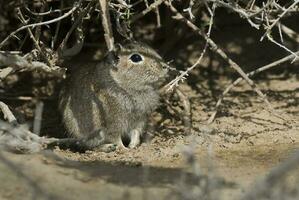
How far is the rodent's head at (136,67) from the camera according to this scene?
6.98 m

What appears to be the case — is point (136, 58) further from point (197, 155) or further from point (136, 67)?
point (197, 155)

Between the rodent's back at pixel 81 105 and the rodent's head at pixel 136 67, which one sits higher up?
the rodent's head at pixel 136 67

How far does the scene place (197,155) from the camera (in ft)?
20.7

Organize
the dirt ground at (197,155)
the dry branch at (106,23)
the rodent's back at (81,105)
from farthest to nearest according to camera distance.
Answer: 1. the rodent's back at (81,105)
2. the dry branch at (106,23)
3. the dirt ground at (197,155)

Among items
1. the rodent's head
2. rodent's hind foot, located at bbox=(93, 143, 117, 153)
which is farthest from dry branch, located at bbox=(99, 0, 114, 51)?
rodent's hind foot, located at bbox=(93, 143, 117, 153)

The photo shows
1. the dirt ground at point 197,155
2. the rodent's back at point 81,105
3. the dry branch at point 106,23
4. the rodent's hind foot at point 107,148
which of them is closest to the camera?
the dirt ground at point 197,155

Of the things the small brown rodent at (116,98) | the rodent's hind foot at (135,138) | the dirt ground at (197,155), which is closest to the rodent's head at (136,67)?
the small brown rodent at (116,98)

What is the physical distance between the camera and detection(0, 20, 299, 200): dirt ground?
4762mm

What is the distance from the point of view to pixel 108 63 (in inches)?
278

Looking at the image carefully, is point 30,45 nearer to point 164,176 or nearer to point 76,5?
point 76,5

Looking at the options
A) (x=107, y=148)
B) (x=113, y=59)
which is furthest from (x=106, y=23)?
(x=107, y=148)

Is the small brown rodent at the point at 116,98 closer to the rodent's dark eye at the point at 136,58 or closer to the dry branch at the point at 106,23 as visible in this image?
the rodent's dark eye at the point at 136,58

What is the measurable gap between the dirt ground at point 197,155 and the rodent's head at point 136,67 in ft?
1.98

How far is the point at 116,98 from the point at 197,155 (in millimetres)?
1162
